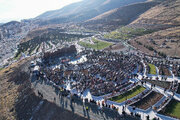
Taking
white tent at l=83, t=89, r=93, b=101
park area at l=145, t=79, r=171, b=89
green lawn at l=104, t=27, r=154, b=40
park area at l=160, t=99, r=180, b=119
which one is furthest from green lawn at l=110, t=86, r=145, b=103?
green lawn at l=104, t=27, r=154, b=40

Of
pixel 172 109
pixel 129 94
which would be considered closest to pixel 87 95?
pixel 129 94

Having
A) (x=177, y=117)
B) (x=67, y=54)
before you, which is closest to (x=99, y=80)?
(x=177, y=117)

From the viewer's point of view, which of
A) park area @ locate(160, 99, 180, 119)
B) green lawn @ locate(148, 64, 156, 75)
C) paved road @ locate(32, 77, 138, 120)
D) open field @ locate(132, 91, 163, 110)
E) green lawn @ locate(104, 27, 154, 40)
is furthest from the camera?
green lawn @ locate(104, 27, 154, 40)

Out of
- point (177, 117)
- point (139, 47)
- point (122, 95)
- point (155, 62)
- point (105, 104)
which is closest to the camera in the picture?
point (177, 117)

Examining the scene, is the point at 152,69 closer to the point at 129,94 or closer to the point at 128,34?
the point at 129,94

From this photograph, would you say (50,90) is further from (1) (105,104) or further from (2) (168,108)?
(2) (168,108)

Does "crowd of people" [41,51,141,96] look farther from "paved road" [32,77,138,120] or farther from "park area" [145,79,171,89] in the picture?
"park area" [145,79,171,89]

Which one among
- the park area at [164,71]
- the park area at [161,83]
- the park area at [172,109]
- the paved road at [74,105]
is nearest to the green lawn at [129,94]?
the park area at [161,83]
